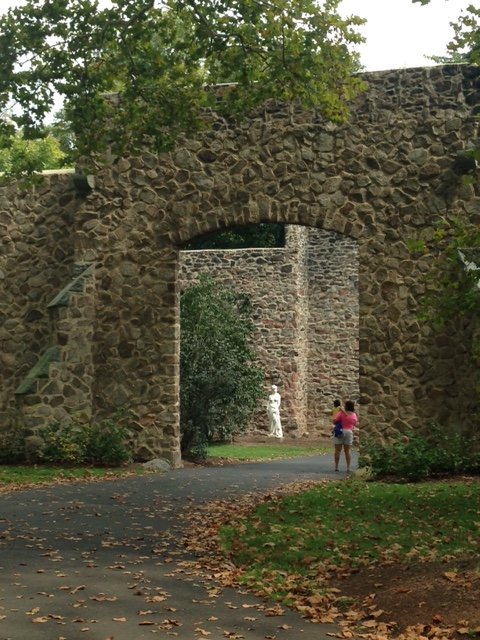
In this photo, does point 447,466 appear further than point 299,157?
No

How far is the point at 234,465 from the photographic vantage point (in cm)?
1850

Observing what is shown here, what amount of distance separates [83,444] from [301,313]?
13.1 meters

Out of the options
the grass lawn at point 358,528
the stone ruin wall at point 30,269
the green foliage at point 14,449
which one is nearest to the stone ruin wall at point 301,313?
the stone ruin wall at point 30,269

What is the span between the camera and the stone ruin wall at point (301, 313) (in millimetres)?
27672

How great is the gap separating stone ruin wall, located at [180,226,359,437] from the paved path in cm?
1471

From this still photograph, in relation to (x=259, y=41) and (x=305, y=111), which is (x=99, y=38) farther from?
(x=305, y=111)

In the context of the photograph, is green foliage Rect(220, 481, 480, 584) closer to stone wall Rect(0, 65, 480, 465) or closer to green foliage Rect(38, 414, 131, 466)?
stone wall Rect(0, 65, 480, 465)

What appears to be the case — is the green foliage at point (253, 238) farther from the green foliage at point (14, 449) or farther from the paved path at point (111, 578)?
the paved path at point (111, 578)

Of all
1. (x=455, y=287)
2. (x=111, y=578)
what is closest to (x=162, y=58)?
(x=455, y=287)

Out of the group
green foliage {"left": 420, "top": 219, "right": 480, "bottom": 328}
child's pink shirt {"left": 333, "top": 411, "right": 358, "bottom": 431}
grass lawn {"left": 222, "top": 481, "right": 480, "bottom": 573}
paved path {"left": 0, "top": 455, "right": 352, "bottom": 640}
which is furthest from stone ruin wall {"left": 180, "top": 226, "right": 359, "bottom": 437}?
green foliage {"left": 420, "top": 219, "right": 480, "bottom": 328}

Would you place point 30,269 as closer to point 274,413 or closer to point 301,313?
point 274,413

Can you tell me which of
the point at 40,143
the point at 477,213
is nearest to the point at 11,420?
the point at 477,213

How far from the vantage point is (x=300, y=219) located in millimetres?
15641

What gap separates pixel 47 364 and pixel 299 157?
196 inches
